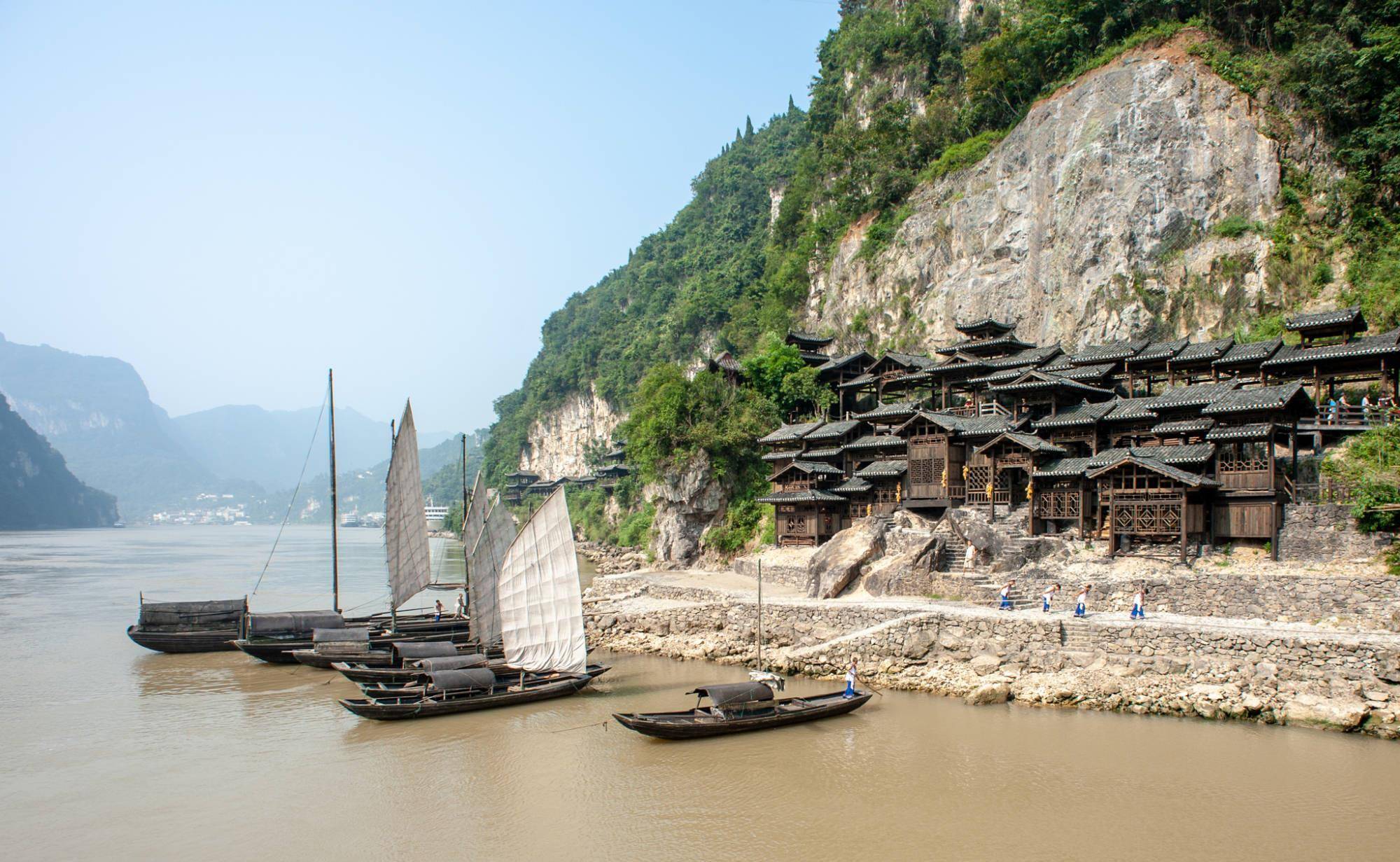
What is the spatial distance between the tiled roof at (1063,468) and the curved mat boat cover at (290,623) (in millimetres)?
25135

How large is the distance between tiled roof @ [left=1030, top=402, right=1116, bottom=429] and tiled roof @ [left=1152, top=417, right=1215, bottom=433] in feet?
7.43

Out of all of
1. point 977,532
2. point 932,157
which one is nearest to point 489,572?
point 977,532

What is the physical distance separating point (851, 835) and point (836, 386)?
1289 inches

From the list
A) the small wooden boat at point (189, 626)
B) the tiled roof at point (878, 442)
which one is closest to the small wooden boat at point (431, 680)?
the small wooden boat at point (189, 626)

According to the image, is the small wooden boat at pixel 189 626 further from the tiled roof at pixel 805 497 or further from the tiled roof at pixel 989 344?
the tiled roof at pixel 989 344

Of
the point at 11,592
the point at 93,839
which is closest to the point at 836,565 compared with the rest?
the point at 93,839

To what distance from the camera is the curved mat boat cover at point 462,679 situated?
2173 cm

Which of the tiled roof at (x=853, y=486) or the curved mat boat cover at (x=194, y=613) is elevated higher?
the tiled roof at (x=853, y=486)

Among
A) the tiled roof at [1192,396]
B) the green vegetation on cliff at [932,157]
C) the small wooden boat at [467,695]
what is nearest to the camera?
the small wooden boat at [467,695]

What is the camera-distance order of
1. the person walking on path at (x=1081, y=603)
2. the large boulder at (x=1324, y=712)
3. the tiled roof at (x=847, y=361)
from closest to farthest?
the large boulder at (x=1324, y=712) → the person walking on path at (x=1081, y=603) → the tiled roof at (x=847, y=361)

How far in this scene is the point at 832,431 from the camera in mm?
39875

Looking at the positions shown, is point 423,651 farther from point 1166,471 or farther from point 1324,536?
point 1324,536

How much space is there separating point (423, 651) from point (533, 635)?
373 cm

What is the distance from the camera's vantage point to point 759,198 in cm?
10081
